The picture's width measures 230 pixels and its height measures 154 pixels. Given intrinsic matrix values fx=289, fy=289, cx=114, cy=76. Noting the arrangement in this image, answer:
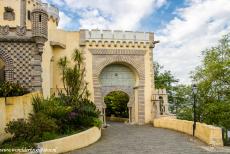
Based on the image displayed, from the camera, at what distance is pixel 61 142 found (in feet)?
34.1

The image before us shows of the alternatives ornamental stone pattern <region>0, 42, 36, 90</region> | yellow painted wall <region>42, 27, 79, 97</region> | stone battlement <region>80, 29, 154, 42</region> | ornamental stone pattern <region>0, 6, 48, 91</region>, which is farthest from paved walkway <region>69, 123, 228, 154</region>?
stone battlement <region>80, 29, 154, 42</region>

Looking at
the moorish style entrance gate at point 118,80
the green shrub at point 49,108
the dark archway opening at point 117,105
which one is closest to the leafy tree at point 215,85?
the moorish style entrance gate at point 118,80

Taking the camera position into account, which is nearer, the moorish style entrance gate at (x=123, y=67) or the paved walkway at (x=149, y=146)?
the paved walkway at (x=149, y=146)

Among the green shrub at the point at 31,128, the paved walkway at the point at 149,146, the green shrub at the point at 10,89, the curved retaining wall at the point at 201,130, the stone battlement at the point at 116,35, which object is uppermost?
the stone battlement at the point at 116,35

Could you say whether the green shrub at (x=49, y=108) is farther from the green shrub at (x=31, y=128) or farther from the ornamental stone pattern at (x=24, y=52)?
the ornamental stone pattern at (x=24, y=52)

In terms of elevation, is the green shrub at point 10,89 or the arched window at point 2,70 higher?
the arched window at point 2,70

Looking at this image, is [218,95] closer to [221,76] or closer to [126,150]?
[221,76]

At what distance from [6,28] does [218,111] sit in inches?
607

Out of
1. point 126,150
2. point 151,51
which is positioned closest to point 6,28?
point 126,150

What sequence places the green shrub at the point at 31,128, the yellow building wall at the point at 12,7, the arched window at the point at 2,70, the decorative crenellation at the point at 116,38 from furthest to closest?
1. the decorative crenellation at the point at 116,38
2. the yellow building wall at the point at 12,7
3. the arched window at the point at 2,70
4. the green shrub at the point at 31,128

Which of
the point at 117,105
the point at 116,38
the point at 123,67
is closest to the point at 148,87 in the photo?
the point at 123,67

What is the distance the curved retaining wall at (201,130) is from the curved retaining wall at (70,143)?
4.79 metres

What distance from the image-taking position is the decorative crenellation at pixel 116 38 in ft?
66.9

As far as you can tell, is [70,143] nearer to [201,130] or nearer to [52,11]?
[201,130]
